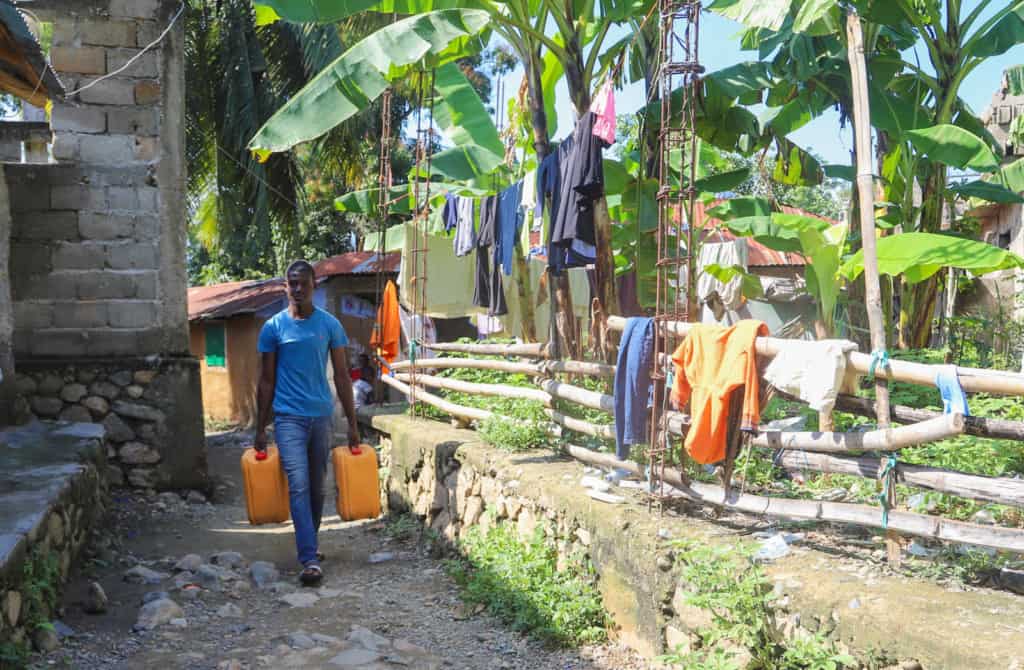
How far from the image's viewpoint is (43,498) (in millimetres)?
4680

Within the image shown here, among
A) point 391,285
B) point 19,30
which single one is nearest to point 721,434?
point 19,30

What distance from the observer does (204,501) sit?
8.18m

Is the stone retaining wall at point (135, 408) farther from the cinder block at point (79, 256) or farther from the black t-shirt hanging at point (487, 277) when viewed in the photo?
the black t-shirt hanging at point (487, 277)

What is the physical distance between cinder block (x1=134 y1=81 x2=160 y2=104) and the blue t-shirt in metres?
3.44

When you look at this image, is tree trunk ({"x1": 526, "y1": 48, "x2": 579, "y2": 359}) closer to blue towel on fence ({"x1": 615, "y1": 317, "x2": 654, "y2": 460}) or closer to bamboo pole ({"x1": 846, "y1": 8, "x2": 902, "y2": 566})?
blue towel on fence ({"x1": 615, "y1": 317, "x2": 654, "y2": 460})

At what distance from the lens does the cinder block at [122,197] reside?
7.95 meters

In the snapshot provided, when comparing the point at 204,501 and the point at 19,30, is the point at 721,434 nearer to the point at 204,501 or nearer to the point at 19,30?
the point at 19,30

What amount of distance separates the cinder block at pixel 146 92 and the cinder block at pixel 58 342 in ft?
6.97

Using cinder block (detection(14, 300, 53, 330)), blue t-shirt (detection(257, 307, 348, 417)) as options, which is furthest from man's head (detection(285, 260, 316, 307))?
cinder block (detection(14, 300, 53, 330))

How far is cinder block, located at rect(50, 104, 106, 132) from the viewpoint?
787 centimetres

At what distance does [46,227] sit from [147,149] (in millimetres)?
1091

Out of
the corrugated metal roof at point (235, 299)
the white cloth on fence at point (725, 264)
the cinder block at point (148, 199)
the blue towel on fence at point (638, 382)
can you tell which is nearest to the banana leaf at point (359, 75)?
the cinder block at point (148, 199)

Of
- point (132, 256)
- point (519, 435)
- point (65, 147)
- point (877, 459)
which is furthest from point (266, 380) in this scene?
point (877, 459)

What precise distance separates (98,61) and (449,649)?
20.4 ft
